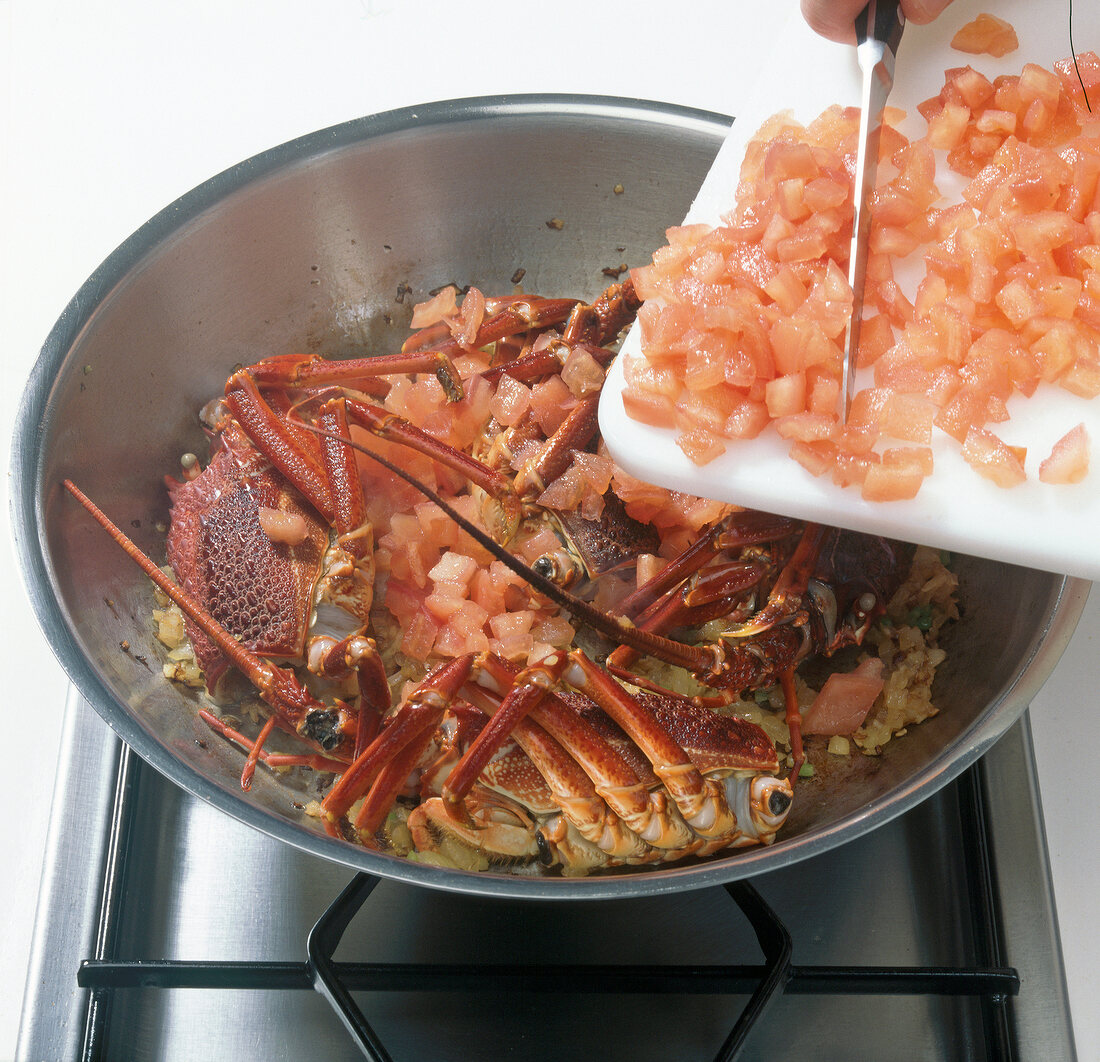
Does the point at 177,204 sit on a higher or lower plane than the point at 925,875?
higher

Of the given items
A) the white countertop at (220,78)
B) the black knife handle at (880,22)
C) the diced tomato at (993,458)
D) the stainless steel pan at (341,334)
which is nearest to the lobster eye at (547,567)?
the stainless steel pan at (341,334)

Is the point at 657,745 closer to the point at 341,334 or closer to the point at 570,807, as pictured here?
the point at 570,807

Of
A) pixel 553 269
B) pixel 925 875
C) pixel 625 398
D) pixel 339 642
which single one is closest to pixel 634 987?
pixel 925 875

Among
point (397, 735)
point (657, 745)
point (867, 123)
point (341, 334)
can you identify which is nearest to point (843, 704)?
point (657, 745)

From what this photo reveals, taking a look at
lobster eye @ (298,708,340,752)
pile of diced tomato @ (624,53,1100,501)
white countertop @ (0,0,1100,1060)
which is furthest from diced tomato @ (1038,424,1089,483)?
white countertop @ (0,0,1100,1060)

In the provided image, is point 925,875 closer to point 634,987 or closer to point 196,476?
point 634,987

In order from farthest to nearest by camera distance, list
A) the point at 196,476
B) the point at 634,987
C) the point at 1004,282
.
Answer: the point at 196,476 → the point at 634,987 → the point at 1004,282

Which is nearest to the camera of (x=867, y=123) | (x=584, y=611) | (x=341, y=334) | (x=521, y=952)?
(x=584, y=611)
